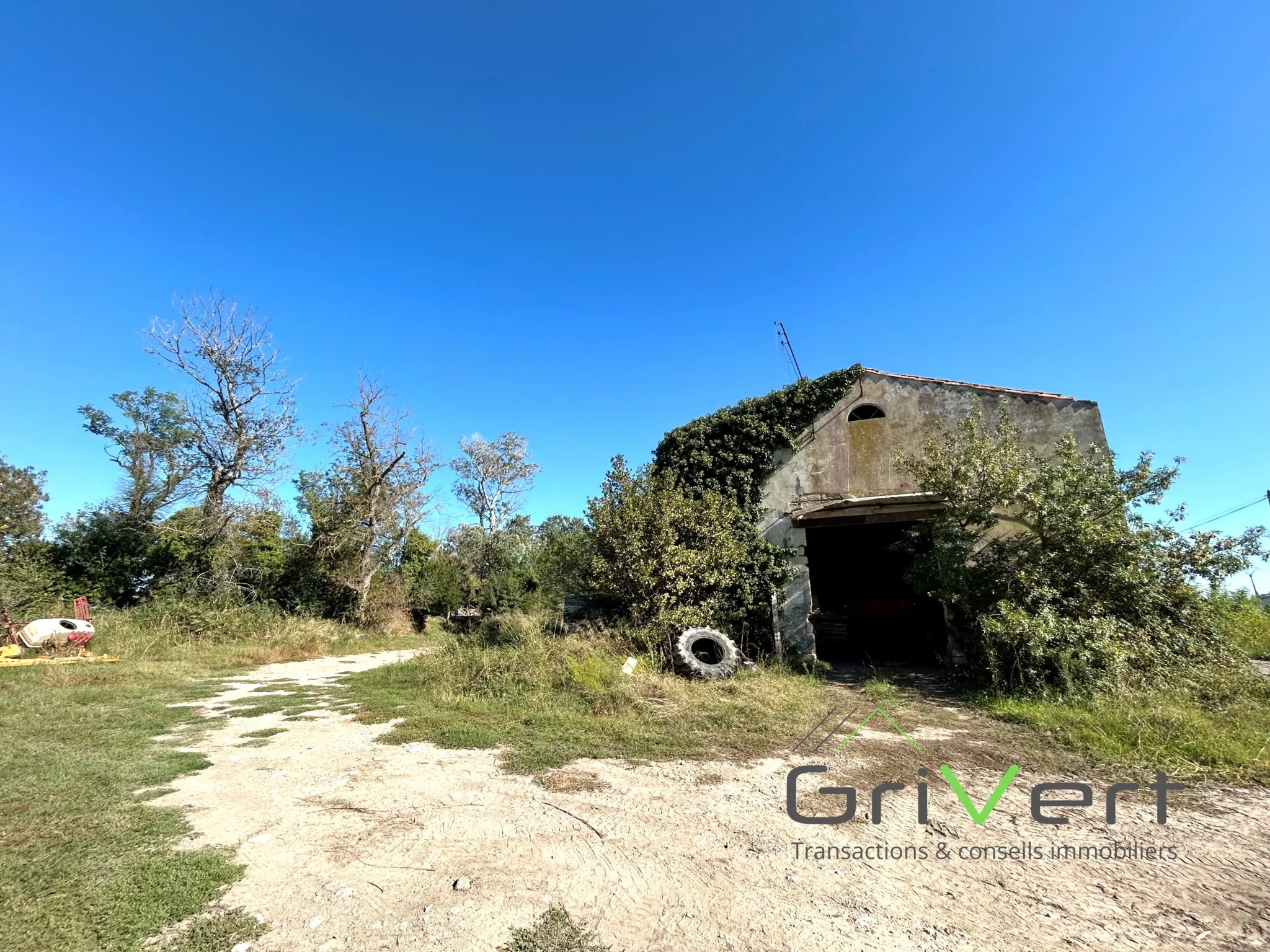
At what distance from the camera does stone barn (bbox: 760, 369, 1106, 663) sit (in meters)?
9.94

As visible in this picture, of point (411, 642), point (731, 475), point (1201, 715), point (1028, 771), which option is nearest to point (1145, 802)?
point (1028, 771)

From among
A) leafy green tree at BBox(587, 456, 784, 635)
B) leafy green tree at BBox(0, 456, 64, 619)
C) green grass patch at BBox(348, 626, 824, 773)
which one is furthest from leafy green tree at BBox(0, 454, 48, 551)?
leafy green tree at BBox(587, 456, 784, 635)

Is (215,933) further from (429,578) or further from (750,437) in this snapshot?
(429,578)

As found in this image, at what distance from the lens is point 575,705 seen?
6.88 metres

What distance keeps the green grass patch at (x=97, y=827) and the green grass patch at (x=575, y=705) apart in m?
2.21

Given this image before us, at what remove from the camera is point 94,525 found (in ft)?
52.1

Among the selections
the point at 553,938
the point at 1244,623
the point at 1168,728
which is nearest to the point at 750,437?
the point at 1168,728

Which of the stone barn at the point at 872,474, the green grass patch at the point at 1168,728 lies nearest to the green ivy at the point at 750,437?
the stone barn at the point at 872,474

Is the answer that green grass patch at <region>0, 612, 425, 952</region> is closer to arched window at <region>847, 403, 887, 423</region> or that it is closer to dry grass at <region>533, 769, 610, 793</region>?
dry grass at <region>533, 769, 610, 793</region>

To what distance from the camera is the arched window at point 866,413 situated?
11.3 meters

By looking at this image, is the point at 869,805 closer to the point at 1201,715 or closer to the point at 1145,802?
the point at 1145,802

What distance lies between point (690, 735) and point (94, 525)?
20327 mm

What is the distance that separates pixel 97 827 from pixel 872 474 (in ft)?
38.6

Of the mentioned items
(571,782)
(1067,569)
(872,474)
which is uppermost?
(872,474)
